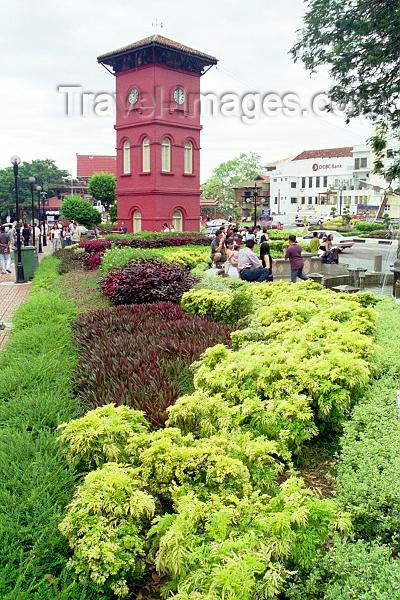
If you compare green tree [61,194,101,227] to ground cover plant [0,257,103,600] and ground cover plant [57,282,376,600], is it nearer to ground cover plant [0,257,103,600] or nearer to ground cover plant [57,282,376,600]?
ground cover plant [0,257,103,600]

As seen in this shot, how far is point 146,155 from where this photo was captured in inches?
1243

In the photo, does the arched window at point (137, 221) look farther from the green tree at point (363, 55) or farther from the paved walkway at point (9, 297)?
the green tree at point (363, 55)

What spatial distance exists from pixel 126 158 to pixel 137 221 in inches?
144

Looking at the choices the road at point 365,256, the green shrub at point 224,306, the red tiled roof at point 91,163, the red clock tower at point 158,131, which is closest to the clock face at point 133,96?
the red clock tower at point 158,131

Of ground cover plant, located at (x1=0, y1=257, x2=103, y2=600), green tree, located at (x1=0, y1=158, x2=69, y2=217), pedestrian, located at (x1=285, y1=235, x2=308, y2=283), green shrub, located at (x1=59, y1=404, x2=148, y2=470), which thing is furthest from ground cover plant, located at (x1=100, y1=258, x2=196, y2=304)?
green tree, located at (x1=0, y1=158, x2=69, y2=217)

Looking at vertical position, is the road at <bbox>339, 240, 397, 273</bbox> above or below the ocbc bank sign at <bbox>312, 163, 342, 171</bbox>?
below

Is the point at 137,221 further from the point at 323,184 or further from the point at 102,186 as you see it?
the point at 323,184

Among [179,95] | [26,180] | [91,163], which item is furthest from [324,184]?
[179,95]

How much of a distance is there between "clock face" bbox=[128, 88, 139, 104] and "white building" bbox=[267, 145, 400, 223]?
49890 mm

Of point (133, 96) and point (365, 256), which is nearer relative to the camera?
point (365, 256)

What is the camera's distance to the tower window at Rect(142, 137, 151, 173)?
1238 inches

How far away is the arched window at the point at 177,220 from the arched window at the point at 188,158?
90.7 inches

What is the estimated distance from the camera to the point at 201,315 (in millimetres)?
9039

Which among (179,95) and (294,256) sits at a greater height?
(179,95)
